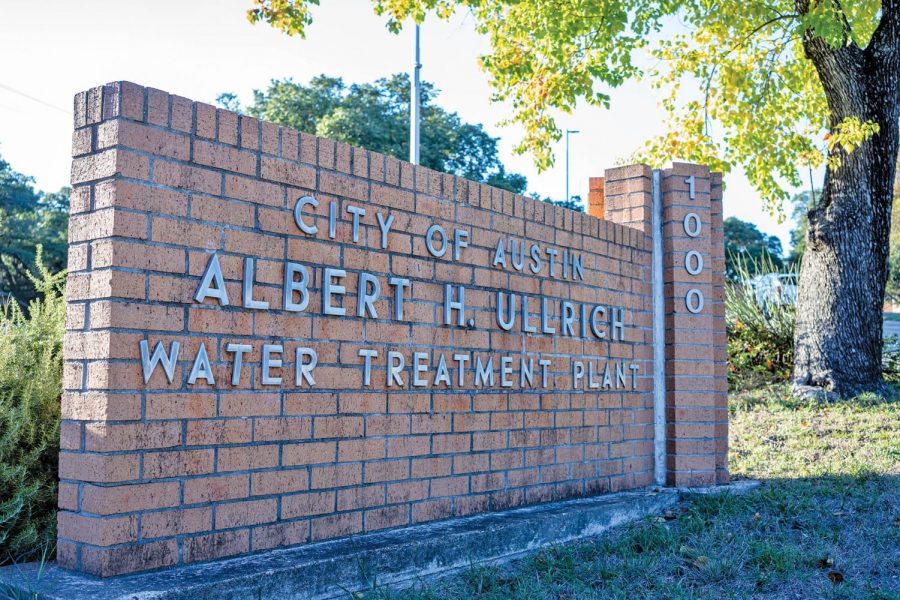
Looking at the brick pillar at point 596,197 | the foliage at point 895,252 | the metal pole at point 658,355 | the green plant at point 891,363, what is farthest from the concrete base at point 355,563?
the foliage at point 895,252

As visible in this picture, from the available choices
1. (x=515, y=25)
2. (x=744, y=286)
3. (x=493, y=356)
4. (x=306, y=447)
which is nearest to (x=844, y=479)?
(x=493, y=356)

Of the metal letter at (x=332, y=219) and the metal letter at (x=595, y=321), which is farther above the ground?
the metal letter at (x=332, y=219)

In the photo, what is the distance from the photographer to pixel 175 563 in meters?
3.29

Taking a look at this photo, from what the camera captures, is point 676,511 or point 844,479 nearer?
point 676,511

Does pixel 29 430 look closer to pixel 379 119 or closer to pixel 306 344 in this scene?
pixel 306 344

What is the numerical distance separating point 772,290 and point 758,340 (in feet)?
2.99

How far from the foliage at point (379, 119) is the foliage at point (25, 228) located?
8902 mm

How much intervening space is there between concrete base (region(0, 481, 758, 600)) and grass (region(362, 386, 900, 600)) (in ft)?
0.28

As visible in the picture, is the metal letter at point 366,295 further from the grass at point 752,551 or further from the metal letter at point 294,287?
the grass at point 752,551

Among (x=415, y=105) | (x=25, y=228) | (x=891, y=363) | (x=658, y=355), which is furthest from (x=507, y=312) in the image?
(x=25, y=228)

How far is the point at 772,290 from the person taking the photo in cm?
1222

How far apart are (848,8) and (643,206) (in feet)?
20.9

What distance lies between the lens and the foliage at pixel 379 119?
3048 cm

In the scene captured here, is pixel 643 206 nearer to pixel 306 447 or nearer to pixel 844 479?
pixel 844 479
